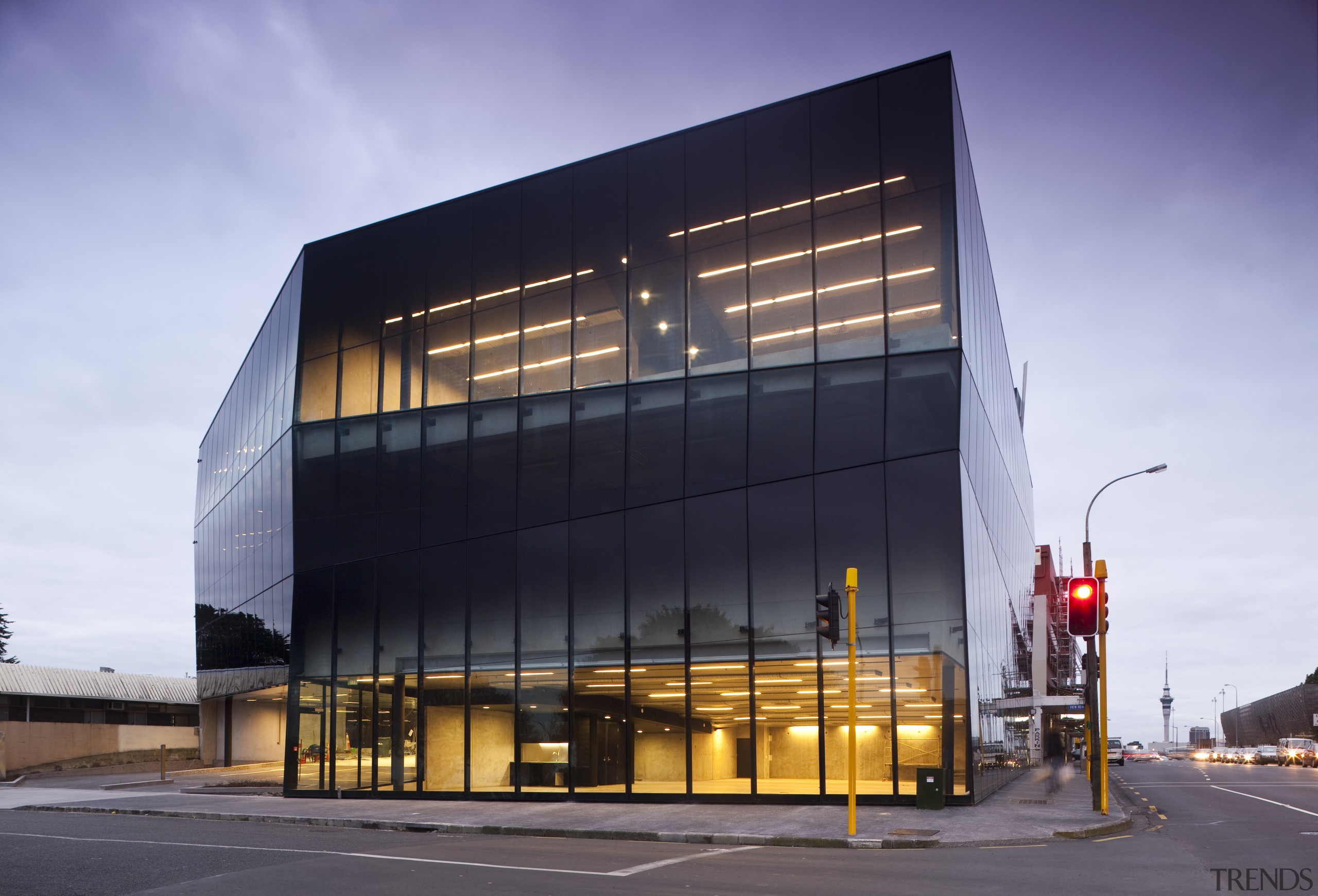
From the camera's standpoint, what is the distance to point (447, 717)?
92.7 ft

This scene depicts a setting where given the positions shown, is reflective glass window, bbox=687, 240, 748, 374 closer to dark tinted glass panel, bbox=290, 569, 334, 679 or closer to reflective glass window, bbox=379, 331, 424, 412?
reflective glass window, bbox=379, 331, 424, 412

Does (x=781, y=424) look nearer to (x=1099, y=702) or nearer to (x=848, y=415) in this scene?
(x=848, y=415)

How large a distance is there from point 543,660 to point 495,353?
9.12 m

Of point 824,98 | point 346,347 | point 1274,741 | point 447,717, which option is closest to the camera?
point 824,98

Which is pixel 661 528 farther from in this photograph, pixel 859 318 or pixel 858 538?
pixel 859 318

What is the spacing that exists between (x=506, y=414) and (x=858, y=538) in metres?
11.0

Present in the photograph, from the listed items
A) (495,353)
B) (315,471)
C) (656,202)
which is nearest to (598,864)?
(495,353)

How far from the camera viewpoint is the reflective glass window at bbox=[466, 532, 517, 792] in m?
27.2

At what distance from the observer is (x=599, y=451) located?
88.7ft

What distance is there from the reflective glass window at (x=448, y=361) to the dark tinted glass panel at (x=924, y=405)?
1291 cm

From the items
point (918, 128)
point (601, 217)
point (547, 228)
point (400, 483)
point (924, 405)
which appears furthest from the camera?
point (400, 483)

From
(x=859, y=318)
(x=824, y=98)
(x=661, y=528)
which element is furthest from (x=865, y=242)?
(x=661, y=528)

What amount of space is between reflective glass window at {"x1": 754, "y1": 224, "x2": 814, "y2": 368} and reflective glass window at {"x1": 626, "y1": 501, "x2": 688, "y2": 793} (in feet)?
15.7

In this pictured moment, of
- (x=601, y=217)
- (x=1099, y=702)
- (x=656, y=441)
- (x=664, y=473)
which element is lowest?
(x=1099, y=702)
